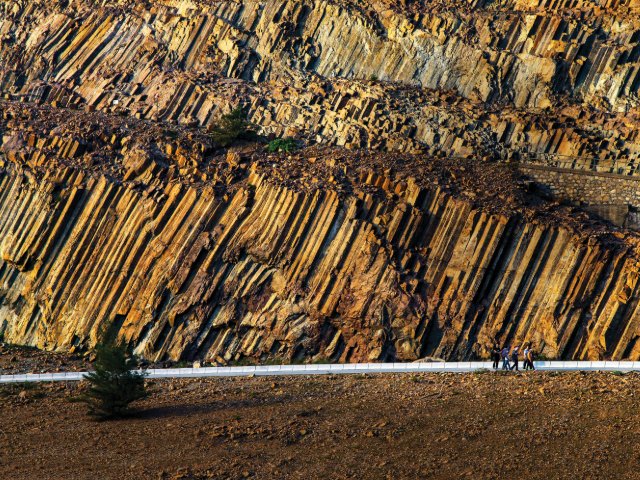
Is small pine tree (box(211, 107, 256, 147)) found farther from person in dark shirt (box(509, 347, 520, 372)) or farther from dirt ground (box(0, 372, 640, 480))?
person in dark shirt (box(509, 347, 520, 372))

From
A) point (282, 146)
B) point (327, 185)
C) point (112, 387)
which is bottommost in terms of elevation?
point (112, 387)

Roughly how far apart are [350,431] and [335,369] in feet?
17.9

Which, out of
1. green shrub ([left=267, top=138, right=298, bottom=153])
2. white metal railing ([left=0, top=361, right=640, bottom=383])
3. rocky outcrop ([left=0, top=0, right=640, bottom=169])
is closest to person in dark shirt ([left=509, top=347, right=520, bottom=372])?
white metal railing ([left=0, top=361, right=640, bottom=383])

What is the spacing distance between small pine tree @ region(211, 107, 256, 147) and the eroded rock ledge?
2.46ft

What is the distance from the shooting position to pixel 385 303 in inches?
1280

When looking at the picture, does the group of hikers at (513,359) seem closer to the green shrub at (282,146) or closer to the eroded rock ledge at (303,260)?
the eroded rock ledge at (303,260)

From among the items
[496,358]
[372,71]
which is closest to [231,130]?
[372,71]

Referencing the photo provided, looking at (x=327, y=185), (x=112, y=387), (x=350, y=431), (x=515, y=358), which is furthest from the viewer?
(x=327, y=185)

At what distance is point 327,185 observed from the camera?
34750mm

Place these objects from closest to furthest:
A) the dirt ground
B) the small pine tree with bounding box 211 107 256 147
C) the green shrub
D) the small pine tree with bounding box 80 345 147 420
A: the dirt ground, the small pine tree with bounding box 80 345 147 420, the green shrub, the small pine tree with bounding box 211 107 256 147

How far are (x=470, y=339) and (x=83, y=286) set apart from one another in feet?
43.1

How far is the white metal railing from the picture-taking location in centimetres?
2917

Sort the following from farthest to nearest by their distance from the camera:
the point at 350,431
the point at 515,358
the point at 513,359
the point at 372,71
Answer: the point at 372,71, the point at 513,359, the point at 515,358, the point at 350,431

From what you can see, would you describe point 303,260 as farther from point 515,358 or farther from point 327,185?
point 515,358
